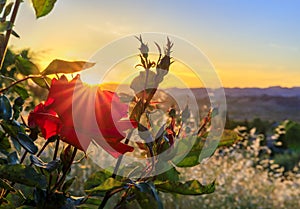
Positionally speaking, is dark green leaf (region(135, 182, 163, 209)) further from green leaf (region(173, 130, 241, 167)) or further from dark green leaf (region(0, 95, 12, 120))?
dark green leaf (region(0, 95, 12, 120))

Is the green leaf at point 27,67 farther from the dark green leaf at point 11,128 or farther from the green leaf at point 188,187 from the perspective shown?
the green leaf at point 188,187

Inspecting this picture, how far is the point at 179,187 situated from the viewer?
0.56m

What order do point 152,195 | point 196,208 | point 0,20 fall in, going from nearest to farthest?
point 152,195, point 0,20, point 196,208

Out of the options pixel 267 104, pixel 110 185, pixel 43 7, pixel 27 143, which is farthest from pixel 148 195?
pixel 267 104

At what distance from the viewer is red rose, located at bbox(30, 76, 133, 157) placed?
0.51 m

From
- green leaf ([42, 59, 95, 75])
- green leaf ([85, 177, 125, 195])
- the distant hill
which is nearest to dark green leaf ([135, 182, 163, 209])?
green leaf ([85, 177, 125, 195])

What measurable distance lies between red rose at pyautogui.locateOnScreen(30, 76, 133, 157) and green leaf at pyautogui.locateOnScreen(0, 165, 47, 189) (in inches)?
2.0

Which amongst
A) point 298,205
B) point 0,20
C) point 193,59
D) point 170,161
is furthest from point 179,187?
point 298,205

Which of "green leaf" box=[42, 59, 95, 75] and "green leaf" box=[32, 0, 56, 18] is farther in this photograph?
"green leaf" box=[32, 0, 56, 18]

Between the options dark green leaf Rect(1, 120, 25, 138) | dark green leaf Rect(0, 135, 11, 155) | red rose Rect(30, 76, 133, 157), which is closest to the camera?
red rose Rect(30, 76, 133, 157)

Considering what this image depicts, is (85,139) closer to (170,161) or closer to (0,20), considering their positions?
(170,161)

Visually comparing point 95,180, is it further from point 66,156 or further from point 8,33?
point 8,33

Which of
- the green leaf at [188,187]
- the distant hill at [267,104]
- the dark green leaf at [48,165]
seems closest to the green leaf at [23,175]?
the dark green leaf at [48,165]

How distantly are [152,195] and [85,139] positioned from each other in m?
0.08
